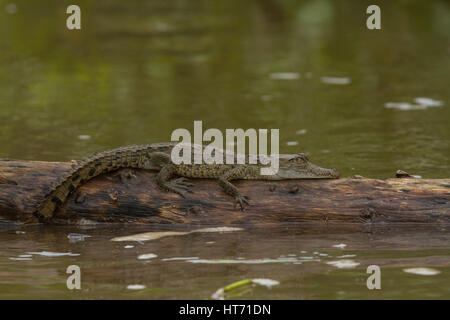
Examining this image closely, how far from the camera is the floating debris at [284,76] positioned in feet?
61.5

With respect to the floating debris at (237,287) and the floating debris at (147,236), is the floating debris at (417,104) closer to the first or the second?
the floating debris at (147,236)

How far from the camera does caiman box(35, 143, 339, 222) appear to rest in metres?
8.52

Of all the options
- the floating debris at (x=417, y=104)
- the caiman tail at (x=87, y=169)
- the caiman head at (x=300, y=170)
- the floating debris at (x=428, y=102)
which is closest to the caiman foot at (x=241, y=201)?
the caiman head at (x=300, y=170)

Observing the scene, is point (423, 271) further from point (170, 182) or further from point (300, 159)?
point (170, 182)

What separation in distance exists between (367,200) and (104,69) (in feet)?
42.1

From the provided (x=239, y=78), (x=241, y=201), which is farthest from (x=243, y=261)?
(x=239, y=78)

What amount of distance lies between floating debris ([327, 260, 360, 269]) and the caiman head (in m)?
1.41

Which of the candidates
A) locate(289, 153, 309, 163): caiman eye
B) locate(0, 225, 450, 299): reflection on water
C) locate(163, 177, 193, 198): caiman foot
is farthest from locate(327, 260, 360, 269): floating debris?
locate(163, 177, 193, 198): caiman foot

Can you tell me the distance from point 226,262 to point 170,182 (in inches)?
58.7

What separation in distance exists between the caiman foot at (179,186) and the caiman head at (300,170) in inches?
37.9

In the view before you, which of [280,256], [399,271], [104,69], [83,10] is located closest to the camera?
[399,271]
